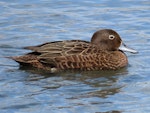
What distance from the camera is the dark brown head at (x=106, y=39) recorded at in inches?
565

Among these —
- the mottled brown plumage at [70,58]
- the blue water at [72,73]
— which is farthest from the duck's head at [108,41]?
the blue water at [72,73]

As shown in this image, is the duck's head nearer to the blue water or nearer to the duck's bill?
the duck's bill

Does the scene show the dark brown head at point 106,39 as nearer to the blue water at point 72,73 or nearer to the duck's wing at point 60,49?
the duck's wing at point 60,49

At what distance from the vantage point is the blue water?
11641 mm

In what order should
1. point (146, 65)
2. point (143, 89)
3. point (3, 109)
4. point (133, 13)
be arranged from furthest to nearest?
point (133, 13), point (146, 65), point (143, 89), point (3, 109)

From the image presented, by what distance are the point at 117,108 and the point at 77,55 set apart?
2.73 metres

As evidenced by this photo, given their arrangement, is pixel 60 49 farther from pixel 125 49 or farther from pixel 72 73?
pixel 125 49

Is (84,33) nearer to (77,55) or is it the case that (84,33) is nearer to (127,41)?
(127,41)

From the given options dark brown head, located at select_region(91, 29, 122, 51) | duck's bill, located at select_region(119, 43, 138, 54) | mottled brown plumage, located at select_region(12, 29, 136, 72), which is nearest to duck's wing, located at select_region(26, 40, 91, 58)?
mottled brown plumage, located at select_region(12, 29, 136, 72)

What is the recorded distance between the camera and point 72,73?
1375 centimetres

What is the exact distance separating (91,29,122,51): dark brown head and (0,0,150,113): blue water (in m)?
0.48

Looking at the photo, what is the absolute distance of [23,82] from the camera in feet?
42.3

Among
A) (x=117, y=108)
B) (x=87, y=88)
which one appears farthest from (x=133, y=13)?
(x=117, y=108)

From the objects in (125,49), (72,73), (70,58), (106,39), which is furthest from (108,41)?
(72,73)
